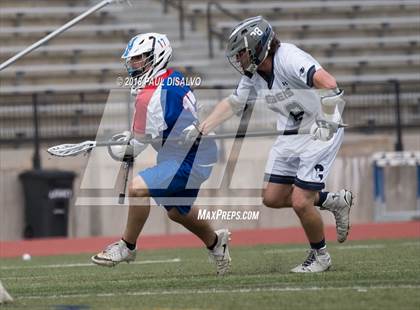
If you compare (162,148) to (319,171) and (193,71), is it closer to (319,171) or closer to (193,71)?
(319,171)

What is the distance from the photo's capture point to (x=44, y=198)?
15.9 meters

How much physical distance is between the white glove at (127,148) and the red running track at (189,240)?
5.19 metres

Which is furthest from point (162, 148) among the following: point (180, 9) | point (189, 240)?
point (180, 9)

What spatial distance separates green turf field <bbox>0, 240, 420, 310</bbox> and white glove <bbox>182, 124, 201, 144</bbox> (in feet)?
3.22

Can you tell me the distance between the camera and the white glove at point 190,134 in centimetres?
855

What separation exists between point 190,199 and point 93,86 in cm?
1047

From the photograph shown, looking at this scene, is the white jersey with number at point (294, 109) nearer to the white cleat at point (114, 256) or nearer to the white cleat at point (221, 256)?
the white cleat at point (221, 256)

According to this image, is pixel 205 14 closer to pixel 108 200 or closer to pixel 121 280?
pixel 108 200

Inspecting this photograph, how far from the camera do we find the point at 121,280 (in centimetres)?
870

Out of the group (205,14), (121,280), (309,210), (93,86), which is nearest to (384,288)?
(309,210)

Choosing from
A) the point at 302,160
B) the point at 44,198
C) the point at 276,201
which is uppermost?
the point at 302,160

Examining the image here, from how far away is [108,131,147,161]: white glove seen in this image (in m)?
8.80

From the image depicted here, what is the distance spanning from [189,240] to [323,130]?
688 centimetres

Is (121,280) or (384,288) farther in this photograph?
(121,280)
